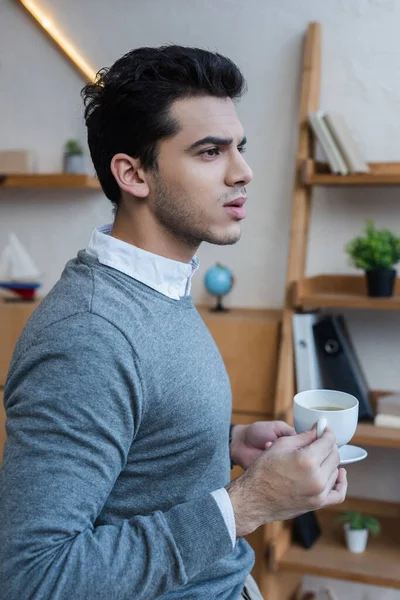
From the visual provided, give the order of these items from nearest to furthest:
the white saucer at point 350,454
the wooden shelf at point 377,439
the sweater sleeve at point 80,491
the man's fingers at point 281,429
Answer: the sweater sleeve at point 80,491 → the white saucer at point 350,454 → the man's fingers at point 281,429 → the wooden shelf at point 377,439

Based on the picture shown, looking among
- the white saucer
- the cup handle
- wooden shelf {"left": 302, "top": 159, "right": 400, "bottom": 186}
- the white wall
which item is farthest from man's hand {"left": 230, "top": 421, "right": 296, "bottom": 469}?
the white wall

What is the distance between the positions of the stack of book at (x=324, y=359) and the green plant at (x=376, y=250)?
0.21 meters

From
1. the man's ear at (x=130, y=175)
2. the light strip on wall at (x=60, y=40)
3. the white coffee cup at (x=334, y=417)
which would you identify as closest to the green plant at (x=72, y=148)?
the light strip on wall at (x=60, y=40)

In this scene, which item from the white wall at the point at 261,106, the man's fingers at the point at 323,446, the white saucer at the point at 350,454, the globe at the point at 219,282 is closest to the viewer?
the man's fingers at the point at 323,446

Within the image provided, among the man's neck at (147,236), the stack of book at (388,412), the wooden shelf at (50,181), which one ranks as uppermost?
the wooden shelf at (50,181)

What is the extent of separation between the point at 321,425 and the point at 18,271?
1.89m

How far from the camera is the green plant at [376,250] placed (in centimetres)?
218

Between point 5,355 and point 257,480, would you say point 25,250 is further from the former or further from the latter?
point 257,480

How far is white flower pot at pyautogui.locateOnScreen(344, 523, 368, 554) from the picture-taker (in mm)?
2219

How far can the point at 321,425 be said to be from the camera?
1059mm

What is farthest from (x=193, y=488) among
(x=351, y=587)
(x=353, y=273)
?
(x=351, y=587)

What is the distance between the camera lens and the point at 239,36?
252 centimetres

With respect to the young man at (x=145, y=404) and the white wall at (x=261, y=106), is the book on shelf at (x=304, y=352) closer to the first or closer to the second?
the white wall at (x=261, y=106)

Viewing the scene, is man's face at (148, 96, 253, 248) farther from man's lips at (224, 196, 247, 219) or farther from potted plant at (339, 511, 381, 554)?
potted plant at (339, 511, 381, 554)
